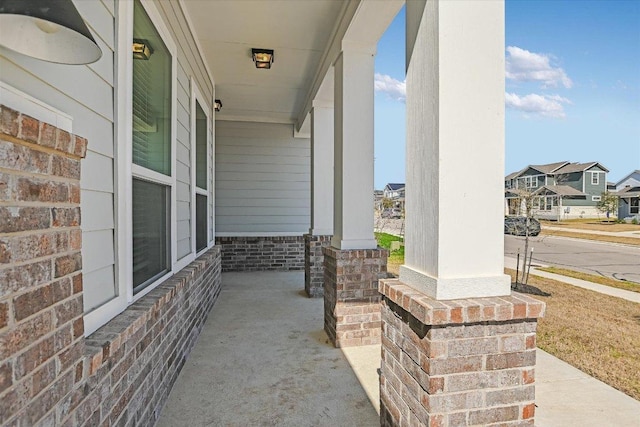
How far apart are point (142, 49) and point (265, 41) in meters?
2.11

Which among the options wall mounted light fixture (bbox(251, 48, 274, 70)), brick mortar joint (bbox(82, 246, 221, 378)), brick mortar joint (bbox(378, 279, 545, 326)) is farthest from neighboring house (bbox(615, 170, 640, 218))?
brick mortar joint (bbox(82, 246, 221, 378))

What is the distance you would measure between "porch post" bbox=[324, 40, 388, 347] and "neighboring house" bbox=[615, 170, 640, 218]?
3.55 meters

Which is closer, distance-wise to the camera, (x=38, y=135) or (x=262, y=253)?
(x=38, y=135)

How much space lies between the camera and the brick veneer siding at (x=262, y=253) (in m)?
7.51

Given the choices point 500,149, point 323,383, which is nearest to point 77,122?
point 500,149

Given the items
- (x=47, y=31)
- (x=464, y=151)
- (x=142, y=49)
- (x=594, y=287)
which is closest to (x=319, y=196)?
(x=142, y=49)

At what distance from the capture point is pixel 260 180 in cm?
769

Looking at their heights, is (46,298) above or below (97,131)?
below

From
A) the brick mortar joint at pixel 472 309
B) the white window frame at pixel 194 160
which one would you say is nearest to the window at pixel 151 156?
the white window frame at pixel 194 160

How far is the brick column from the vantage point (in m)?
0.90

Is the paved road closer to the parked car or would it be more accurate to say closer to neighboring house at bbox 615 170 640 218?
the parked car

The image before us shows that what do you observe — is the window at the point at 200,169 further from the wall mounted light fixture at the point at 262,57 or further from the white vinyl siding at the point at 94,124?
the white vinyl siding at the point at 94,124

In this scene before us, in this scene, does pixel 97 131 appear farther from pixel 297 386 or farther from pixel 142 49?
pixel 297 386

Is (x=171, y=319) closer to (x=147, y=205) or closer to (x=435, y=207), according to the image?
(x=147, y=205)
